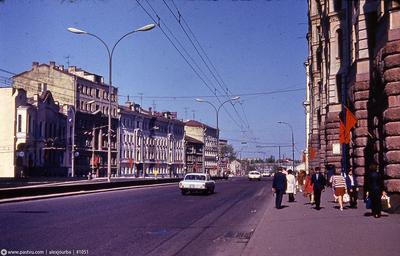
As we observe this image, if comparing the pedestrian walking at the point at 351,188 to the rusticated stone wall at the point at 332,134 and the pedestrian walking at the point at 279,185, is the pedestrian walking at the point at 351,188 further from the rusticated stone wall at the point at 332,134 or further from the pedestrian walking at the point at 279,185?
the rusticated stone wall at the point at 332,134

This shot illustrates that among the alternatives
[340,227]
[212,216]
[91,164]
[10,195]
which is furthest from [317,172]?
[91,164]

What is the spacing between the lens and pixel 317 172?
20.2 meters

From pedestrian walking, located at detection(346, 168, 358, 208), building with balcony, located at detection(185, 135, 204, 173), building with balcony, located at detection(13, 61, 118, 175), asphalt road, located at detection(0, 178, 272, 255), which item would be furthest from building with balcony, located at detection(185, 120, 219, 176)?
asphalt road, located at detection(0, 178, 272, 255)

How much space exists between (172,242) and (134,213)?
22.8 feet

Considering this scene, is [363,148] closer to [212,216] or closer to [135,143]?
[212,216]

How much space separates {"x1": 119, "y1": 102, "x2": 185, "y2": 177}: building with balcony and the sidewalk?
76.8 m

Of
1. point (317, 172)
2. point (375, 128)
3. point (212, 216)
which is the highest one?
point (375, 128)

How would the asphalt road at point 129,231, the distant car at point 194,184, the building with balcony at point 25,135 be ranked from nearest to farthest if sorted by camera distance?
the asphalt road at point 129,231 < the distant car at point 194,184 < the building with balcony at point 25,135

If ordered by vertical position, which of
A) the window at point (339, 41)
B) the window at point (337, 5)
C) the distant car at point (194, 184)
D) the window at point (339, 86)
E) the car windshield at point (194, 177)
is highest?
the window at point (337, 5)

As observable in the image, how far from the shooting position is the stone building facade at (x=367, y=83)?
16.8 meters

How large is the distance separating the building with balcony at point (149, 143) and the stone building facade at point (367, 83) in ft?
195

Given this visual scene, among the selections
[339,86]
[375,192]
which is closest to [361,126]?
[375,192]

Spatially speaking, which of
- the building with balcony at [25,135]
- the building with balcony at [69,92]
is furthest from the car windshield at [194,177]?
the building with balcony at [69,92]

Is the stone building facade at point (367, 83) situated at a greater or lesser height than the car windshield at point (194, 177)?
greater
